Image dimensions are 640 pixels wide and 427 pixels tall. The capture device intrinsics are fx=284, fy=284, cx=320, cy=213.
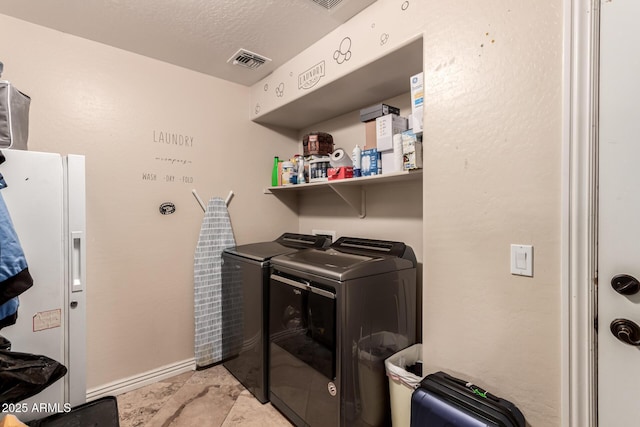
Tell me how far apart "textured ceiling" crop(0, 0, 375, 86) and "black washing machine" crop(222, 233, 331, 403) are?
4.87ft

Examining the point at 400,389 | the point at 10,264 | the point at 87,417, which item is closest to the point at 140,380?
the point at 87,417

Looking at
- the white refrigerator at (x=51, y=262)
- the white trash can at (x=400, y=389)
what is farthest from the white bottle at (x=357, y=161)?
the white refrigerator at (x=51, y=262)

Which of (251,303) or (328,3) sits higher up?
(328,3)

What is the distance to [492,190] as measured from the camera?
3.77 ft

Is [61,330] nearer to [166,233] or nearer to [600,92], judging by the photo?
[166,233]

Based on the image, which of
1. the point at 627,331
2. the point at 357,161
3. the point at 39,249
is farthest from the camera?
the point at 357,161

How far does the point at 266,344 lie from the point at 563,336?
62.3 inches

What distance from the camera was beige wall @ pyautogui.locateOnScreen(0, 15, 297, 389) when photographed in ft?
6.00

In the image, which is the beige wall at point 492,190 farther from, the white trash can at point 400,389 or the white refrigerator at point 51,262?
the white refrigerator at point 51,262

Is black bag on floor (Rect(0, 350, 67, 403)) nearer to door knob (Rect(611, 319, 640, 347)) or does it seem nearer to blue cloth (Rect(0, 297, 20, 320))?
blue cloth (Rect(0, 297, 20, 320))

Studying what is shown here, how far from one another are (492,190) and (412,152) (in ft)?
1.52

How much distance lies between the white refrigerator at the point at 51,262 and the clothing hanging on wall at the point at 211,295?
99cm

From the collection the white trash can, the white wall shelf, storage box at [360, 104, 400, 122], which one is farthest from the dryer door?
storage box at [360, 104, 400, 122]

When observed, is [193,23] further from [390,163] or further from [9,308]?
[9,308]
